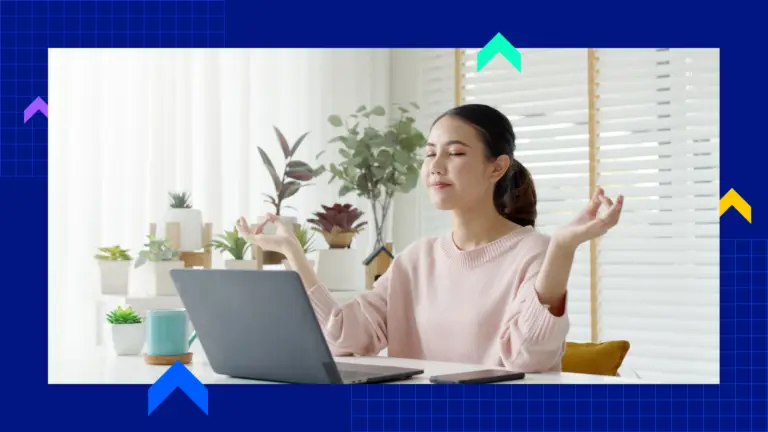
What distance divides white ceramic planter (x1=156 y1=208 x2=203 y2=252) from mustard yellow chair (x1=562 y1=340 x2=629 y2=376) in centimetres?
127

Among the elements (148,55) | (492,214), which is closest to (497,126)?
(492,214)

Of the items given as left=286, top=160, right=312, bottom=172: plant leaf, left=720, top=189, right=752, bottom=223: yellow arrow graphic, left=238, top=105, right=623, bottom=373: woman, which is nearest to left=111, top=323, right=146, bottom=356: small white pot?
left=238, top=105, right=623, bottom=373: woman

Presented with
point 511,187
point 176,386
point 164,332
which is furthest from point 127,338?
point 511,187

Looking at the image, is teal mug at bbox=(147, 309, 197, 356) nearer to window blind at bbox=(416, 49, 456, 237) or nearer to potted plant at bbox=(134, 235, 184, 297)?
potted plant at bbox=(134, 235, 184, 297)

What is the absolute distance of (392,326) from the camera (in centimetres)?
190

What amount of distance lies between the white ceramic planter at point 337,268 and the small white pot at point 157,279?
477mm

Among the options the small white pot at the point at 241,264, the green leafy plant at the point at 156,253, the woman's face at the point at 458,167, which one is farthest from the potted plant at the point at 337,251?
the woman's face at the point at 458,167

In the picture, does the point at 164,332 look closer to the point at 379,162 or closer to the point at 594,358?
the point at 594,358

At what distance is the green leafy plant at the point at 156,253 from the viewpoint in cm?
261

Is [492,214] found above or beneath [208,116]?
beneath

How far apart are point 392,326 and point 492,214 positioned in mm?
325

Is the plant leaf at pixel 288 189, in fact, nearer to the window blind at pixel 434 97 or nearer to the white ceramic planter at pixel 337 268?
the white ceramic planter at pixel 337 268

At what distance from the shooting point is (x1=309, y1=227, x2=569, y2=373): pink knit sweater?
1.74 m

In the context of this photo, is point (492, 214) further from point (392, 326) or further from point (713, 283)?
point (713, 283)
